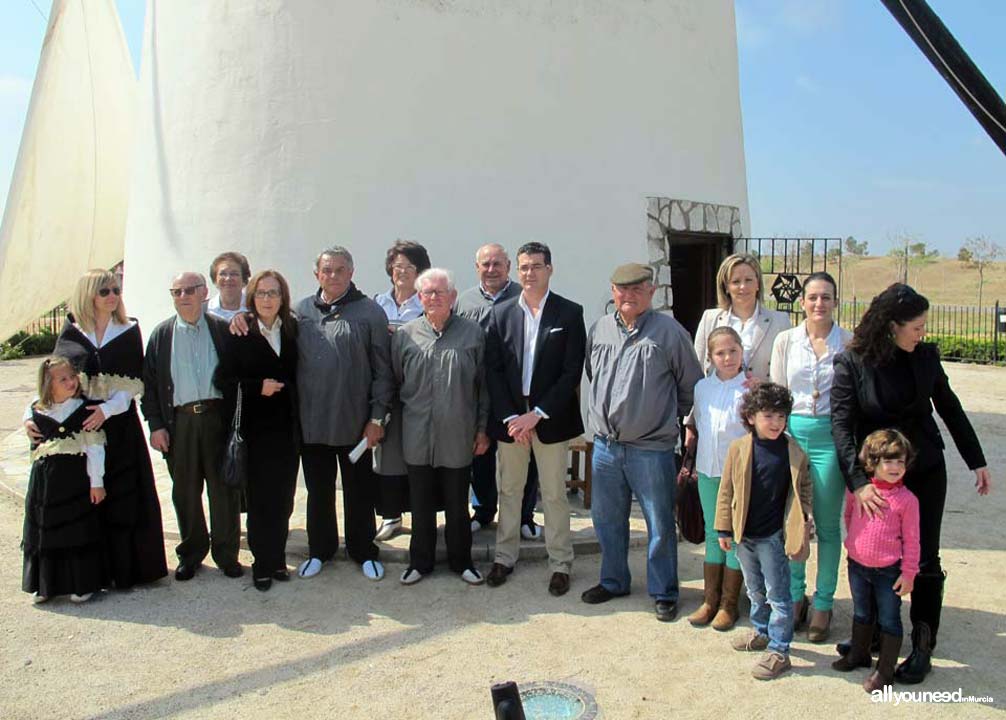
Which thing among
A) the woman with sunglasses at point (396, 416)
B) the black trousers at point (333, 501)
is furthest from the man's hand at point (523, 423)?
the black trousers at point (333, 501)

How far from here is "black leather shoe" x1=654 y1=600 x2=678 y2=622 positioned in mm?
3912

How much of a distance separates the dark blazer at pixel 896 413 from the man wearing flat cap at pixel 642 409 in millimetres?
762

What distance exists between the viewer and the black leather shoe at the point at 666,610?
12.8 ft

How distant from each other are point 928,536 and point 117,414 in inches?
157

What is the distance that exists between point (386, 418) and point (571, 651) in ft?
5.29

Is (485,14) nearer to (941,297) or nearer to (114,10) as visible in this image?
(114,10)

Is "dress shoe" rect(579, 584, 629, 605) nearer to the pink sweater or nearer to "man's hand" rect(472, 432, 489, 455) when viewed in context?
"man's hand" rect(472, 432, 489, 455)

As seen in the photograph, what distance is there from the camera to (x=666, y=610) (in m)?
3.93

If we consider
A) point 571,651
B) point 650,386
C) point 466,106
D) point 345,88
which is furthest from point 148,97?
point 571,651

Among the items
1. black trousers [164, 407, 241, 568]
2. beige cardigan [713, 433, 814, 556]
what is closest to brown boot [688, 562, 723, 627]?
beige cardigan [713, 433, 814, 556]

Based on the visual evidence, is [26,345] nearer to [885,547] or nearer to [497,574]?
[497,574]

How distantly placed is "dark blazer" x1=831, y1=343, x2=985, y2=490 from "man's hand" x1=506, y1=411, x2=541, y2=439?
4.81ft

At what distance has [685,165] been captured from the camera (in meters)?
7.02

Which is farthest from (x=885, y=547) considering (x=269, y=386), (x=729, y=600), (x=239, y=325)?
(x=239, y=325)
